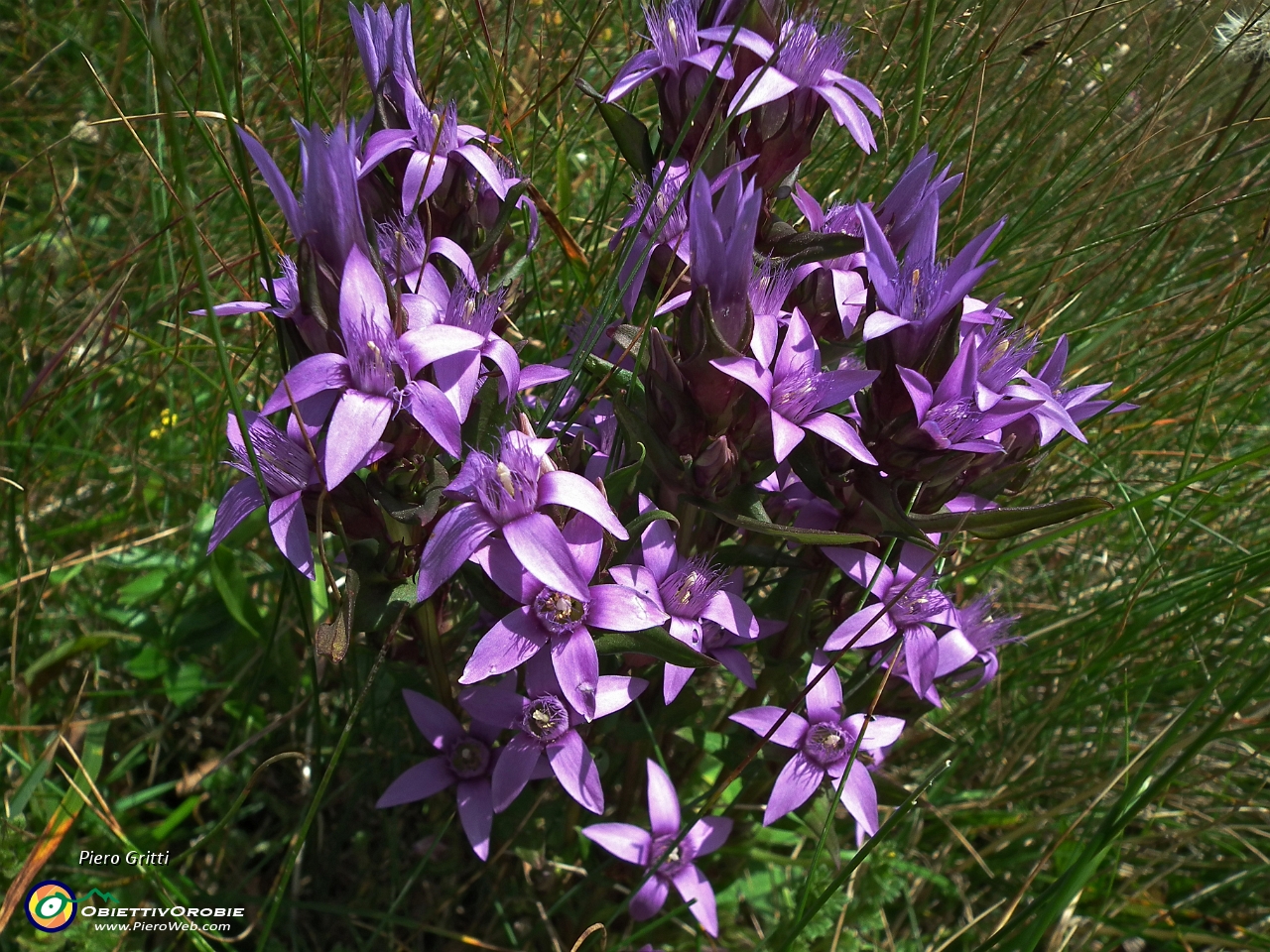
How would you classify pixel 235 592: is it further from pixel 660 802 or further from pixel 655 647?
pixel 655 647

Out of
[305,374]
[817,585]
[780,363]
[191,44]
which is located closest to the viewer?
[305,374]

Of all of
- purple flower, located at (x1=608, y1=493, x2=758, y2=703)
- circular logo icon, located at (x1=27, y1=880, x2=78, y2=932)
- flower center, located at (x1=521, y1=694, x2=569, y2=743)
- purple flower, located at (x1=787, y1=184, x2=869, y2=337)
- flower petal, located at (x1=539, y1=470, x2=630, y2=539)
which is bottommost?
circular logo icon, located at (x1=27, y1=880, x2=78, y2=932)

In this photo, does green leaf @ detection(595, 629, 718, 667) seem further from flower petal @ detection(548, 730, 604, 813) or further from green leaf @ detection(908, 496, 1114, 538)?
green leaf @ detection(908, 496, 1114, 538)

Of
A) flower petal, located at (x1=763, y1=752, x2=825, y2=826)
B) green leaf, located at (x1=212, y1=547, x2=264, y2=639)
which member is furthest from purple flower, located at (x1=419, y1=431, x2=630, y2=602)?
green leaf, located at (x1=212, y1=547, x2=264, y2=639)

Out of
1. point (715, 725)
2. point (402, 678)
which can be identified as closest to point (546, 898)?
point (715, 725)

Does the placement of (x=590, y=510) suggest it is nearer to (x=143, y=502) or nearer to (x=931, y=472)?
(x=931, y=472)

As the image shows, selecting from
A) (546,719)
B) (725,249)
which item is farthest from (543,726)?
(725,249)
